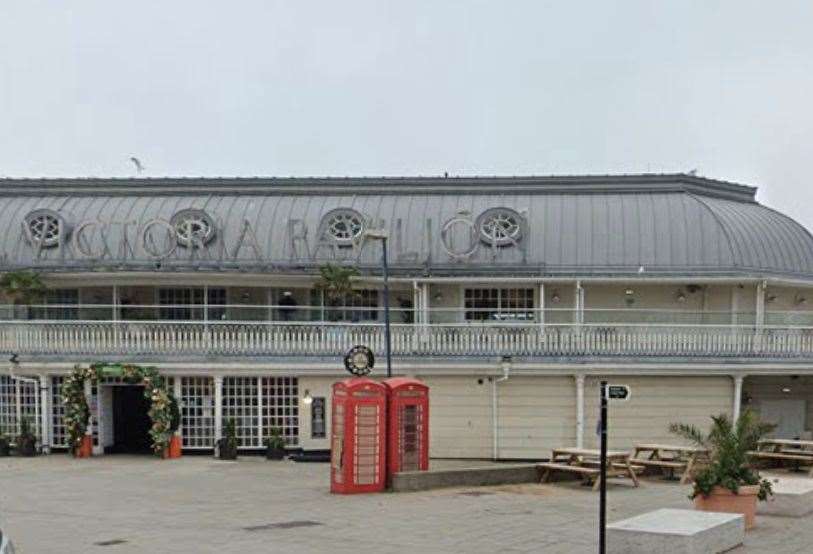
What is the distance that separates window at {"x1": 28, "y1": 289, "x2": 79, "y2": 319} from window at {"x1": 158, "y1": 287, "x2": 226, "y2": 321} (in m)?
2.51

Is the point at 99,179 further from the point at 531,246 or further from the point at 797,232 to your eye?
the point at 797,232

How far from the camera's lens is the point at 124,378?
24.0m

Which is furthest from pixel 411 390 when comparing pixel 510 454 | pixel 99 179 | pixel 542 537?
pixel 99 179

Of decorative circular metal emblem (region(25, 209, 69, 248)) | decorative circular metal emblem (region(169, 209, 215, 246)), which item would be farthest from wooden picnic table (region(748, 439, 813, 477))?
decorative circular metal emblem (region(25, 209, 69, 248))

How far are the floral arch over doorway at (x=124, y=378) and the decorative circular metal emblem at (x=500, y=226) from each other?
32.4ft

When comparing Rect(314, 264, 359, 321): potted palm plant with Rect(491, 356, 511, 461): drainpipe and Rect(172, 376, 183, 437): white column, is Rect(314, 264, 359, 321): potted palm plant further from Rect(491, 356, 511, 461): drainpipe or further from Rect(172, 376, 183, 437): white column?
Rect(491, 356, 511, 461): drainpipe

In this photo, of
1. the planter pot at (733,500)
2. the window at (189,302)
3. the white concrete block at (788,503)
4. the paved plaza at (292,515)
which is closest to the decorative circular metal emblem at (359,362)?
the paved plaza at (292,515)

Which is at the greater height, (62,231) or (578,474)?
(62,231)

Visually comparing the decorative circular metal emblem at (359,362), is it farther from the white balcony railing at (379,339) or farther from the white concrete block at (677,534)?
the white concrete block at (677,534)

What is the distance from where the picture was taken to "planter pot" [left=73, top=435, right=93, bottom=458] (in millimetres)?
23938

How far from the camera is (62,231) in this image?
27484mm

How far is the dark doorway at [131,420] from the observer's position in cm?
2606

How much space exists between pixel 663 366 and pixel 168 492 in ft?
42.6

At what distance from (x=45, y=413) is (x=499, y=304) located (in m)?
12.7
